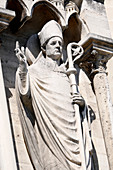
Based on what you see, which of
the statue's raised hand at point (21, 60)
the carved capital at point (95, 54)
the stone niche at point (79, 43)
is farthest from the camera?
the carved capital at point (95, 54)

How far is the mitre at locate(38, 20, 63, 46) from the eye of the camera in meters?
7.66

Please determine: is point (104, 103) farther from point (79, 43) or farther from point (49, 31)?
point (49, 31)

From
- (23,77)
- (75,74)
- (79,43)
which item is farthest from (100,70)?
(23,77)

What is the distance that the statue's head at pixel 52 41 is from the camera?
7.65m

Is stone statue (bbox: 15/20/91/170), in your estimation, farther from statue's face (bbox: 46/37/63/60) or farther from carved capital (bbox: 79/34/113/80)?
carved capital (bbox: 79/34/113/80)

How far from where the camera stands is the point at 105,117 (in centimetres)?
781

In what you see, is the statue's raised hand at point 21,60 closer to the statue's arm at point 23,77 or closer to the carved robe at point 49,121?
the statue's arm at point 23,77

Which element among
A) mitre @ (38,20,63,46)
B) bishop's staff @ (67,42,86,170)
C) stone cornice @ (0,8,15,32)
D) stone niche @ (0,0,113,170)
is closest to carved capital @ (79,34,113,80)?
stone niche @ (0,0,113,170)

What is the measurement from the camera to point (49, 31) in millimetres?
7684

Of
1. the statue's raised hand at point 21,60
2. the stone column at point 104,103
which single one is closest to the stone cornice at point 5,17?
the statue's raised hand at point 21,60

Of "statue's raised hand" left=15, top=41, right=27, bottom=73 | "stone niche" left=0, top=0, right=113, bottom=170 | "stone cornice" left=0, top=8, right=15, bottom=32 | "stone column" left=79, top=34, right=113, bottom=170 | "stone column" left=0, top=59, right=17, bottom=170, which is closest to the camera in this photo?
"stone column" left=0, top=59, right=17, bottom=170

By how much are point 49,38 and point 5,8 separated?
1.91 feet

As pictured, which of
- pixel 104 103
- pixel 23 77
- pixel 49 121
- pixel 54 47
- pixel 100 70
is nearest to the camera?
pixel 49 121

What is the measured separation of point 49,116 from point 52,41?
92 cm
